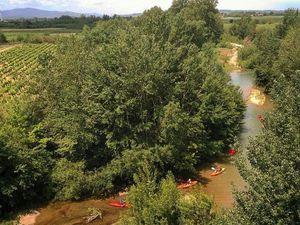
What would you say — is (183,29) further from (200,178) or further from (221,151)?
(200,178)

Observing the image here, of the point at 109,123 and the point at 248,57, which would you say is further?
the point at 248,57

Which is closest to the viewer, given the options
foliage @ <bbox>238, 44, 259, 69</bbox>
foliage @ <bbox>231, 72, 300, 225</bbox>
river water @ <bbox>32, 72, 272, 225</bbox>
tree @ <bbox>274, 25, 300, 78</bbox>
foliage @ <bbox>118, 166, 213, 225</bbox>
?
foliage @ <bbox>231, 72, 300, 225</bbox>

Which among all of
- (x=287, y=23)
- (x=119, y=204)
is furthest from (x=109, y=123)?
(x=287, y=23)

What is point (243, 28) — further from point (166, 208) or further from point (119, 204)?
point (166, 208)

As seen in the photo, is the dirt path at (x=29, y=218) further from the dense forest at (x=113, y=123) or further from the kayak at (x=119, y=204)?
the kayak at (x=119, y=204)

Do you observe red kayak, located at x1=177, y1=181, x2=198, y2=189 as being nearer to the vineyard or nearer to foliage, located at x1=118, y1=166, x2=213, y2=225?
foliage, located at x1=118, y1=166, x2=213, y2=225

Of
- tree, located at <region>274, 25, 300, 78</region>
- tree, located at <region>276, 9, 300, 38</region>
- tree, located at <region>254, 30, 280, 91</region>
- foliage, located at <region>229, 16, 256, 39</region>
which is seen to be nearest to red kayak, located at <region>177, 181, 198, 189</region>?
tree, located at <region>274, 25, 300, 78</region>
